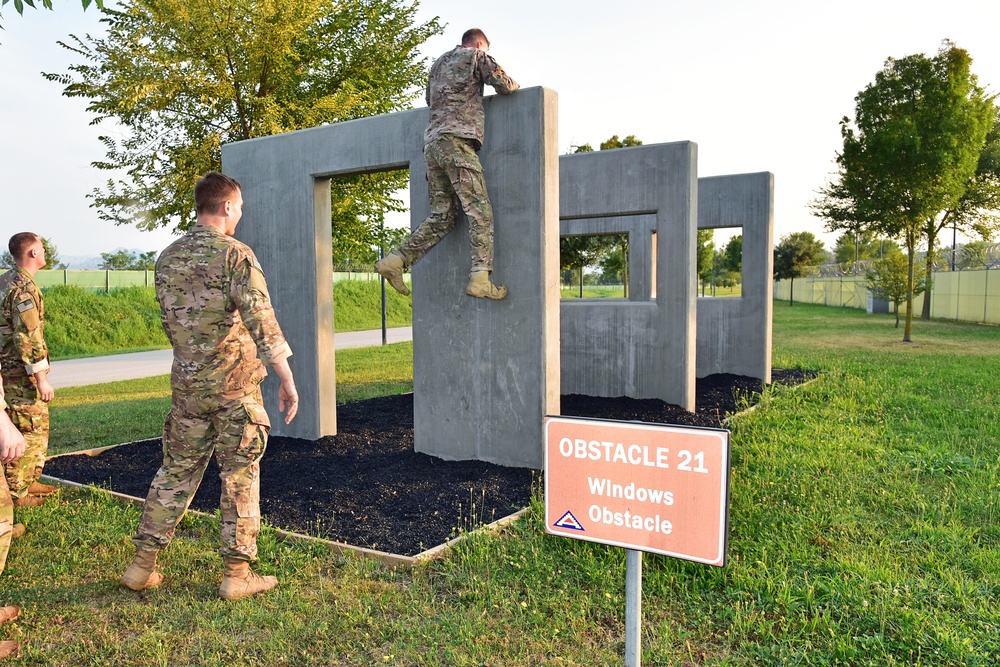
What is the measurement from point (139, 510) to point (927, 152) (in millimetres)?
18378

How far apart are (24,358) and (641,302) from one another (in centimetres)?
676

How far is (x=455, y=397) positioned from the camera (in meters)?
6.36

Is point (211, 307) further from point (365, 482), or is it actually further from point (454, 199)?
point (454, 199)

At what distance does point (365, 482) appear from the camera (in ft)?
18.9

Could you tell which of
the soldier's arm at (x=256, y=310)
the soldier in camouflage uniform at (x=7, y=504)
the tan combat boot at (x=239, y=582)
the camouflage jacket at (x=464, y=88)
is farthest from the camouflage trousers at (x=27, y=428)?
the camouflage jacket at (x=464, y=88)

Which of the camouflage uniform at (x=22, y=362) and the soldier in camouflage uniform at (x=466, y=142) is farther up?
the soldier in camouflage uniform at (x=466, y=142)

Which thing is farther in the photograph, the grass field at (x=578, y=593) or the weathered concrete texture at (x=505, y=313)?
the weathered concrete texture at (x=505, y=313)

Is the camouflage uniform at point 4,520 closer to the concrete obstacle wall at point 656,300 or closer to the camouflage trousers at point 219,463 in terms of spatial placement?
the camouflage trousers at point 219,463

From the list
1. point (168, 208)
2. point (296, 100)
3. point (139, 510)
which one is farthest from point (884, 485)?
point (168, 208)

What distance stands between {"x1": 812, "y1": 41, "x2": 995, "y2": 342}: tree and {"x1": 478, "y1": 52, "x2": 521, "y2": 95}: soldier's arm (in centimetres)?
1447

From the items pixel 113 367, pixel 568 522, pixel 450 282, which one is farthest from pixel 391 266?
pixel 113 367

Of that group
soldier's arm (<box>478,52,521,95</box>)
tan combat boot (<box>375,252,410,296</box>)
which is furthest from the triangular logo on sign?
soldier's arm (<box>478,52,521,95</box>)

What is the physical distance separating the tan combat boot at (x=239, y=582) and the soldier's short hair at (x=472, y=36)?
421 cm

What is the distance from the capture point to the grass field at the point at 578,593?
320cm
